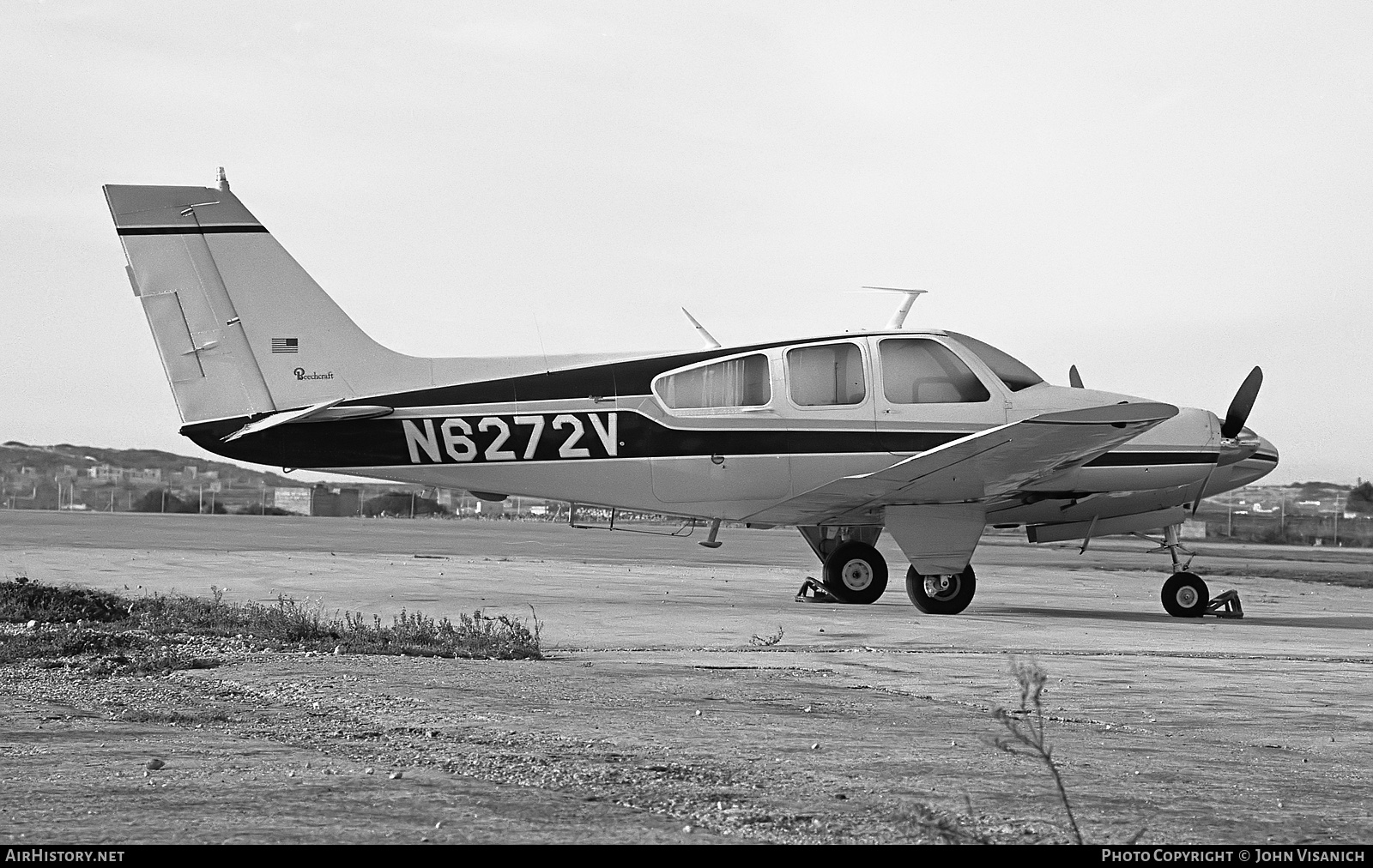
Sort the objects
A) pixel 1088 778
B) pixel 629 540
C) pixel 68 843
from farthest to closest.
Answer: pixel 629 540 → pixel 1088 778 → pixel 68 843

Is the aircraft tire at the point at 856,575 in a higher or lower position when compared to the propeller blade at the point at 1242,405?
lower

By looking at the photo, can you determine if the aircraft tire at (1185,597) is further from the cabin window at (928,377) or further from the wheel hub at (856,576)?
the wheel hub at (856,576)

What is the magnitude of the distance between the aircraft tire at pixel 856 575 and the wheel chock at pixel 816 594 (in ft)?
0.28

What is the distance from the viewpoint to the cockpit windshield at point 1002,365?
Result: 13742 mm

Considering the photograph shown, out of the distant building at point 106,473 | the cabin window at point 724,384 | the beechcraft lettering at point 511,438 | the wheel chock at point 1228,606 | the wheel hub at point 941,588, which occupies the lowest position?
the wheel chock at point 1228,606

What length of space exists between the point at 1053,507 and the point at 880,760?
1046 cm

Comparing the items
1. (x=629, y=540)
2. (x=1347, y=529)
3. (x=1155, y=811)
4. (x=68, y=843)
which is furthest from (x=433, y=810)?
(x=1347, y=529)

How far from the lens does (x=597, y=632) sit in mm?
10203

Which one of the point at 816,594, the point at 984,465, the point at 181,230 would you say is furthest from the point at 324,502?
the point at 984,465

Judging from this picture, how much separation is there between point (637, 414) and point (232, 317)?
4357 millimetres

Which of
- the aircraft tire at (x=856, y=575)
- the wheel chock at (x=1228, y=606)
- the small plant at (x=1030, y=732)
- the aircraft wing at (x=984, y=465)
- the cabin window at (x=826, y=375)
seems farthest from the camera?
the aircraft tire at (x=856, y=575)

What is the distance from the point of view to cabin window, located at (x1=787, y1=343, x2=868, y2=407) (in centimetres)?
1361

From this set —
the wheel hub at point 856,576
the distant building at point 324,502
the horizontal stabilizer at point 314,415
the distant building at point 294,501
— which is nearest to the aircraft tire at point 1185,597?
the wheel hub at point 856,576

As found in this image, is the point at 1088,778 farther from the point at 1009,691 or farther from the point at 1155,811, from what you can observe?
the point at 1009,691
